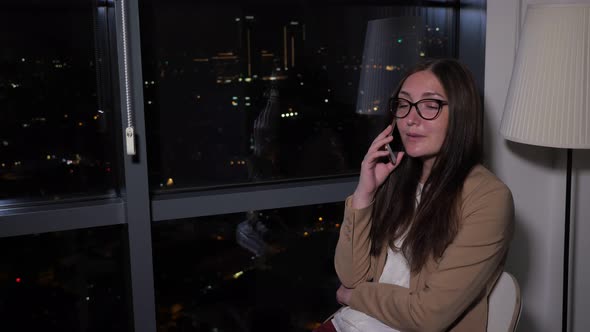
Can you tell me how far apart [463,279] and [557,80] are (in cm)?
77

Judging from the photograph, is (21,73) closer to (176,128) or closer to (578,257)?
(176,128)

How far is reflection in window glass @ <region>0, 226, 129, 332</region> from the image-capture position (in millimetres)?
2154

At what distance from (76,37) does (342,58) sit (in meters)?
1.02

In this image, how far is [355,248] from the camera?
5.95ft

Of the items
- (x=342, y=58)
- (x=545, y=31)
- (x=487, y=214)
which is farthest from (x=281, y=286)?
(x=545, y=31)

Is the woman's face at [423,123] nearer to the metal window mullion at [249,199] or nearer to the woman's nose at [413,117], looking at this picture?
the woman's nose at [413,117]

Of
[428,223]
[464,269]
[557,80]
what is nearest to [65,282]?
[428,223]

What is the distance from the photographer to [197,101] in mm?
2174

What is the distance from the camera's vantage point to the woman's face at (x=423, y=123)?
1.67 meters

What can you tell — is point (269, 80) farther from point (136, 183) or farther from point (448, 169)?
point (448, 169)

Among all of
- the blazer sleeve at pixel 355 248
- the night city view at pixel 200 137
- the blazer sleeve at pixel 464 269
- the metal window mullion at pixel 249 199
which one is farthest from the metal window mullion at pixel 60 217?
the blazer sleeve at pixel 464 269

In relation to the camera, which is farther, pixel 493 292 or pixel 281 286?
pixel 281 286

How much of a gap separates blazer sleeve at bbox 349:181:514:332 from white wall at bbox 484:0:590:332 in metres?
0.81

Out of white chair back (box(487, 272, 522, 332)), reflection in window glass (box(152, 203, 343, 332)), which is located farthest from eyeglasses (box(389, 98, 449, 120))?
reflection in window glass (box(152, 203, 343, 332))
